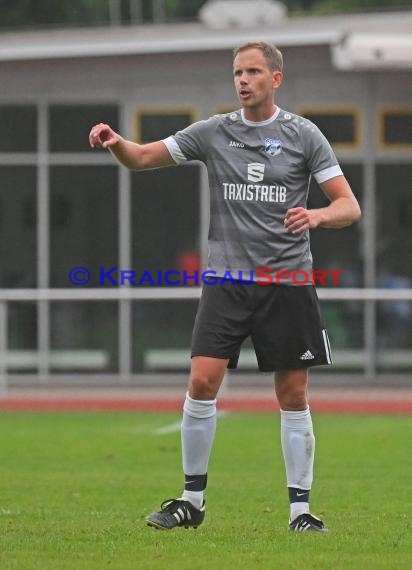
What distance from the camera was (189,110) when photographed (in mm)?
20875

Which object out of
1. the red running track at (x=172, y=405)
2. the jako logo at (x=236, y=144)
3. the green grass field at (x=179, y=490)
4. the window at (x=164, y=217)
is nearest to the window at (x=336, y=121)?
the window at (x=164, y=217)

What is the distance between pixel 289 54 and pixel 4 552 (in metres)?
14.2

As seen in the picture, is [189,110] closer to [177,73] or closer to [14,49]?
[177,73]

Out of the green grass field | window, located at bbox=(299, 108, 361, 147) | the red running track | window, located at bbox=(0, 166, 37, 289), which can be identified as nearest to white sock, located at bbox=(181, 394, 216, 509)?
the green grass field

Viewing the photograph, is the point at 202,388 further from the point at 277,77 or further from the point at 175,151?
the point at 277,77

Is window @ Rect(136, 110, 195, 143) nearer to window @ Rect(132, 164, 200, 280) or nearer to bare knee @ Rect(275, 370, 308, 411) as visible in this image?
window @ Rect(132, 164, 200, 280)

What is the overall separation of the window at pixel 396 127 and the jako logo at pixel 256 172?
43.8 feet

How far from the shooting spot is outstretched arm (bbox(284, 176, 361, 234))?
7.25 metres

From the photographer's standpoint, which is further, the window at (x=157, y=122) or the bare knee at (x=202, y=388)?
the window at (x=157, y=122)

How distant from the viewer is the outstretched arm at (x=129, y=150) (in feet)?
24.5

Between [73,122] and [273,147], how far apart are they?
13.4m

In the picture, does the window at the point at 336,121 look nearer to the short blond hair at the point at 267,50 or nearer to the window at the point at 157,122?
the window at the point at 157,122

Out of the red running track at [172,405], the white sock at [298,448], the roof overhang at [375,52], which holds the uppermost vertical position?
the roof overhang at [375,52]

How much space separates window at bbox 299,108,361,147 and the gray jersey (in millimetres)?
13233
